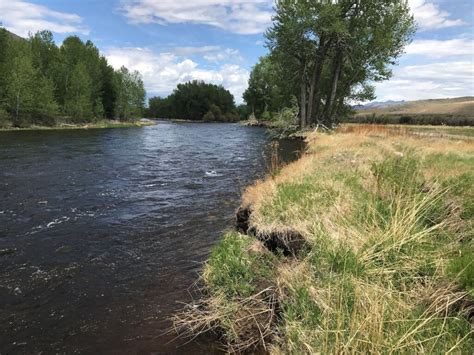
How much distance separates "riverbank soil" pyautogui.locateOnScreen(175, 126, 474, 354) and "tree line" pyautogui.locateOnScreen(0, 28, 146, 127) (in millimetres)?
54135

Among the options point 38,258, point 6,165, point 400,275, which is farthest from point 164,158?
A: point 400,275

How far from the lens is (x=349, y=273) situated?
529cm

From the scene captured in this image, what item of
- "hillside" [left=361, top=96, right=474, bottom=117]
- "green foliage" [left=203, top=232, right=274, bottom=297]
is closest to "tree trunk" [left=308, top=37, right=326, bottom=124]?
"hillside" [left=361, top=96, right=474, bottom=117]

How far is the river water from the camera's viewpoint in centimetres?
603

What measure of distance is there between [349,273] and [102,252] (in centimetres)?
631

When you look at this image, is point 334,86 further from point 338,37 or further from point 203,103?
point 203,103

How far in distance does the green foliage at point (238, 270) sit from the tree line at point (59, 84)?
53.6 metres

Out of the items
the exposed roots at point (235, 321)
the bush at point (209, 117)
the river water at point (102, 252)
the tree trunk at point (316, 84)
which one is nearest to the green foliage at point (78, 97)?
the tree trunk at point (316, 84)

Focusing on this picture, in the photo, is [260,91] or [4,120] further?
[260,91]

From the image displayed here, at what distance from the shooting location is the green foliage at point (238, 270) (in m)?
6.43

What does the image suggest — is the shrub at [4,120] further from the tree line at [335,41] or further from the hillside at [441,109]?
the hillside at [441,109]

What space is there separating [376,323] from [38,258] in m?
7.61

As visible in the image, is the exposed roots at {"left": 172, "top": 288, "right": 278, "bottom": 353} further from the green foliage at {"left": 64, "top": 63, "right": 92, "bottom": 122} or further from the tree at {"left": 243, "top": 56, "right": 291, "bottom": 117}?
the tree at {"left": 243, "top": 56, "right": 291, "bottom": 117}

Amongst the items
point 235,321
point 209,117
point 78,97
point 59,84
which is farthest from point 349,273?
point 209,117
